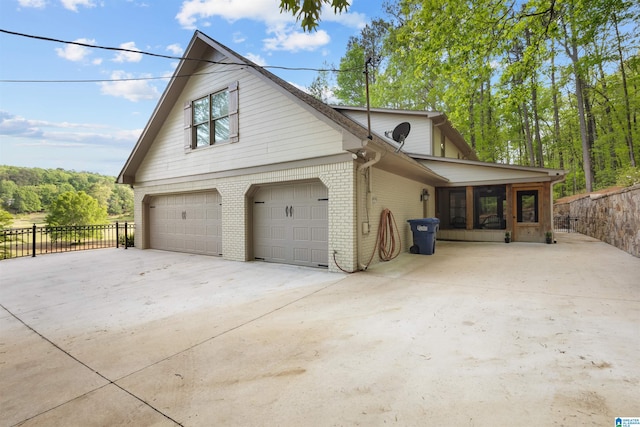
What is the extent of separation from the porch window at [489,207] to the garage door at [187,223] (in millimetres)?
9747

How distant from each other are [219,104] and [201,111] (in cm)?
82

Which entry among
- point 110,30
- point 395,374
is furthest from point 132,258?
point 395,374

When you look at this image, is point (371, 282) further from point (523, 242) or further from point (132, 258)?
point (523, 242)

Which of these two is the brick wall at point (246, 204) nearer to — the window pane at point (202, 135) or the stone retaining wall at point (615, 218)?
the window pane at point (202, 135)

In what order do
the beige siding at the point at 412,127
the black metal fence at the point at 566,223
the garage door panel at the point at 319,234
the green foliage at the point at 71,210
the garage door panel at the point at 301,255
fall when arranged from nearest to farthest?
the garage door panel at the point at 319,234 < the garage door panel at the point at 301,255 < the beige siding at the point at 412,127 < the black metal fence at the point at 566,223 < the green foliage at the point at 71,210

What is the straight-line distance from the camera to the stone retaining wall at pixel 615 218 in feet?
24.1

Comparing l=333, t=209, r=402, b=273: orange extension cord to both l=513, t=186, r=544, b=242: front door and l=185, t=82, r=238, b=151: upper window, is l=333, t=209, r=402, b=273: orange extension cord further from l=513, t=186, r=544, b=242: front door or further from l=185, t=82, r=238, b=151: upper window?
l=513, t=186, r=544, b=242: front door

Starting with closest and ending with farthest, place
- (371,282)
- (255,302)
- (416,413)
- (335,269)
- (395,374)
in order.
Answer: (416,413) → (395,374) → (255,302) → (371,282) → (335,269)

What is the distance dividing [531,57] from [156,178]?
11603 millimetres

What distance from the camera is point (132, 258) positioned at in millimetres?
8867

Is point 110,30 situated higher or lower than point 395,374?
higher

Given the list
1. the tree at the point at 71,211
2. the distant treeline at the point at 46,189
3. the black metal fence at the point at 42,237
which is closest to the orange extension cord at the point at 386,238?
the black metal fence at the point at 42,237

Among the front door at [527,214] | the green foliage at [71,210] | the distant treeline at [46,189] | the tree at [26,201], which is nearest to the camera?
the front door at [527,214]

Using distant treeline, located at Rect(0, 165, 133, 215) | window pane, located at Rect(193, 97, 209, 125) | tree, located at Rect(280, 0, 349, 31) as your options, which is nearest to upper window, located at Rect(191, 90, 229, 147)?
window pane, located at Rect(193, 97, 209, 125)
